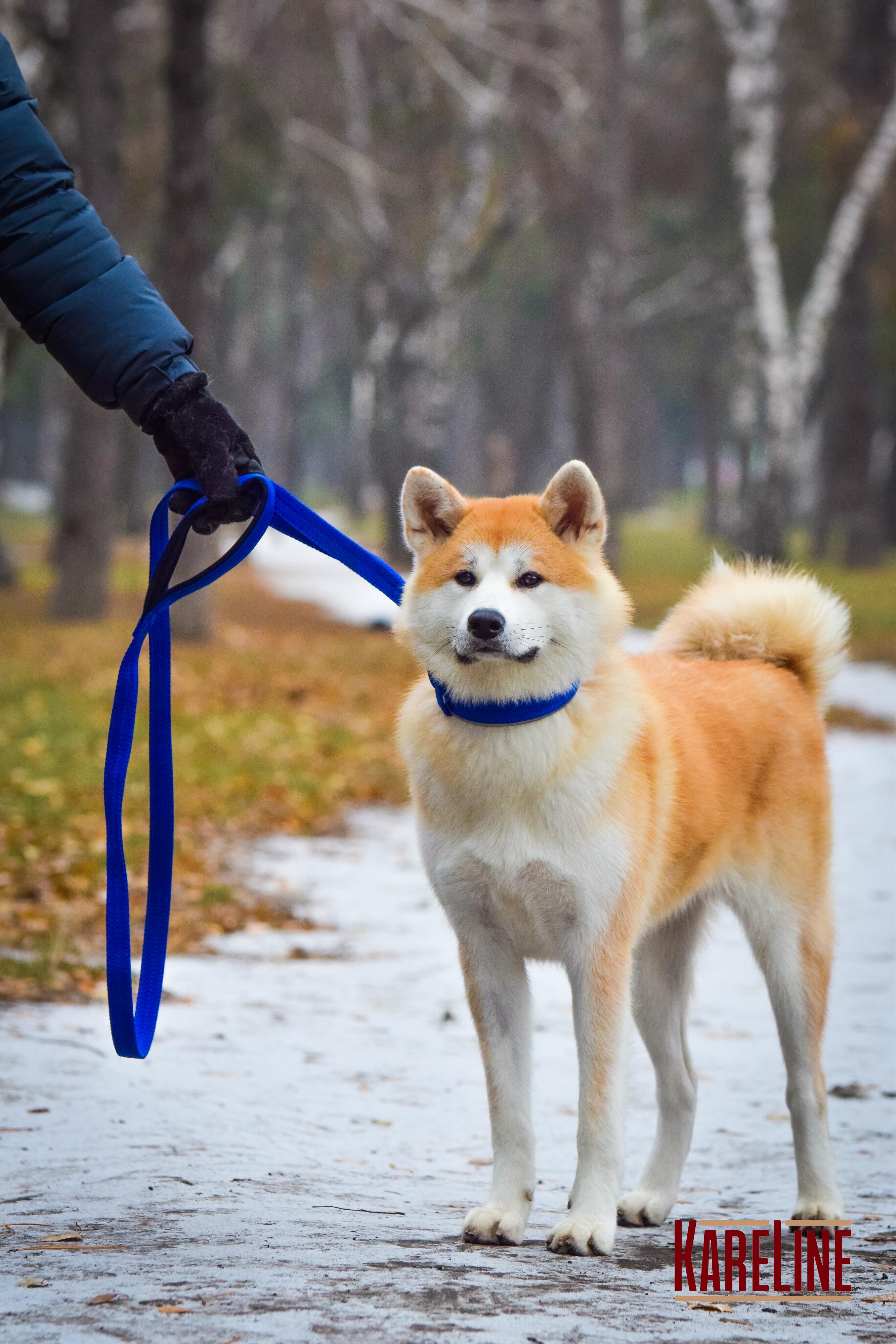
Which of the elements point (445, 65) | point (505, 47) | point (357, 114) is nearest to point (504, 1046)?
point (505, 47)

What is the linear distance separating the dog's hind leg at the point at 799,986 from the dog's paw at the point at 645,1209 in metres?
0.34

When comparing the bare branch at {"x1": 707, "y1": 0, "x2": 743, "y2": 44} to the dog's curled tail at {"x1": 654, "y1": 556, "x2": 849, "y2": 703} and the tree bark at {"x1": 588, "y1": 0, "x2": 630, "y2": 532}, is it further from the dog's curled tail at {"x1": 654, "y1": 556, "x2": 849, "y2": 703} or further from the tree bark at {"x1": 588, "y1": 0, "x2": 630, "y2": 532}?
the dog's curled tail at {"x1": 654, "y1": 556, "x2": 849, "y2": 703}

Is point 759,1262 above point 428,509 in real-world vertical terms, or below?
below

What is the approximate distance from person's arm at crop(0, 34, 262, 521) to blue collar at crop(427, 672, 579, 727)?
69 cm

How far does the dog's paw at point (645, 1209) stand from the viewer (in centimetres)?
360

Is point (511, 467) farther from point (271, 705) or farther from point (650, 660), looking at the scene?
point (650, 660)

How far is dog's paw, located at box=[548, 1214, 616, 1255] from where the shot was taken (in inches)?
121

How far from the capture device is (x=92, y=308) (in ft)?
10.6

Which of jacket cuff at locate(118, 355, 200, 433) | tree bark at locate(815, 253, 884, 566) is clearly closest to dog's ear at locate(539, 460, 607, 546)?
jacket cuff at locate(118, 355, 200, 433)

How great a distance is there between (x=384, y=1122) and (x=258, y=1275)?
162cm

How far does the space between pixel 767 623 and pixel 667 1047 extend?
1.21 metres

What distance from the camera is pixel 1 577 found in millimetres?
19594

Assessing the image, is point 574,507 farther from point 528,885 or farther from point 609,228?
point 609,228

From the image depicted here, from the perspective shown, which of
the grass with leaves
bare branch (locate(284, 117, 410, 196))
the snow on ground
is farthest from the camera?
bare branch (locate(284, 117, 410, 196))
